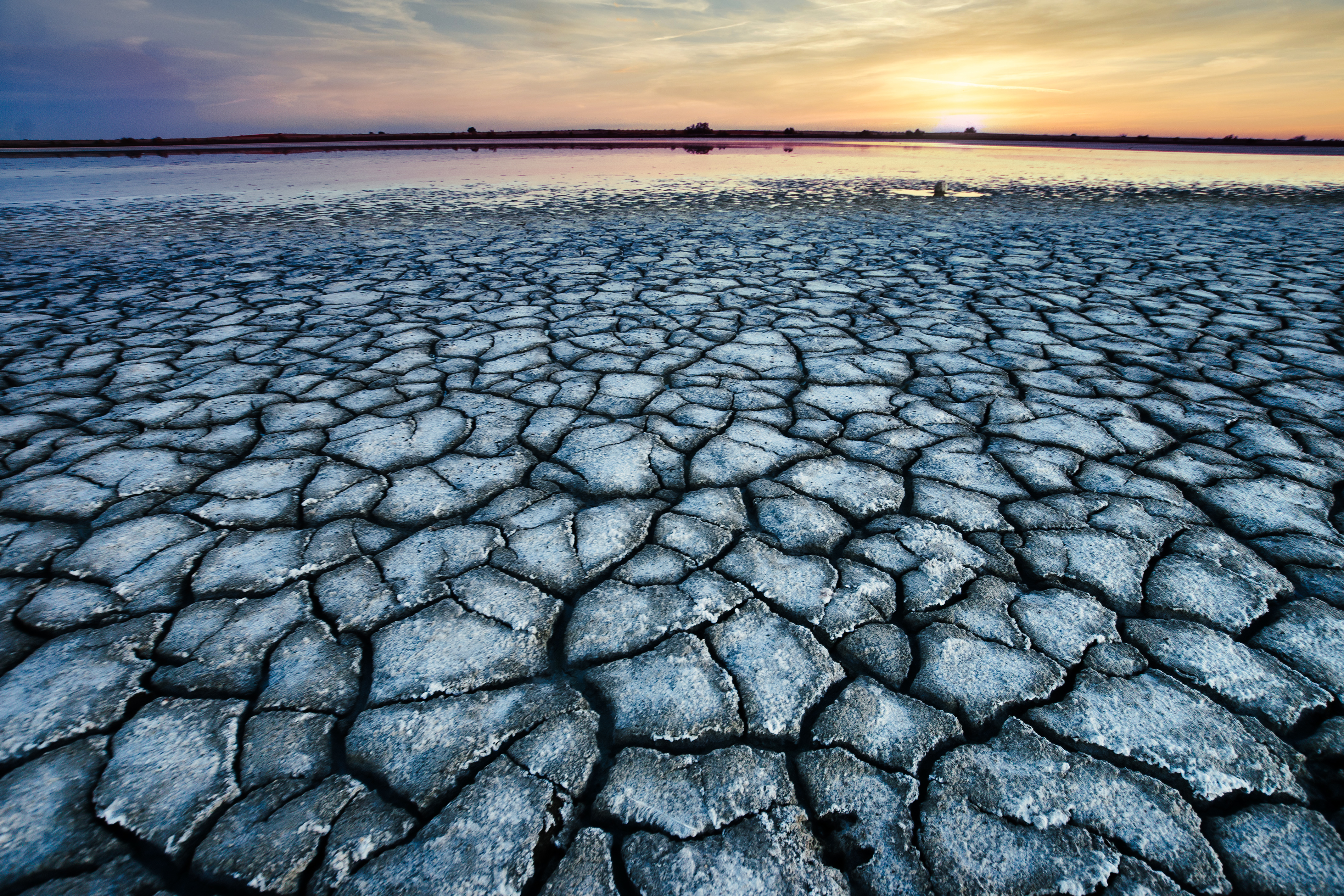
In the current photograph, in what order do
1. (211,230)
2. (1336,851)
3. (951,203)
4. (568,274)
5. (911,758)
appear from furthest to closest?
(951,203) < (211,230) < (568,274) < (911,758) < (1336,851)

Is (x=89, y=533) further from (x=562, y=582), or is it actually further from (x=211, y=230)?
(x=211, y=230)

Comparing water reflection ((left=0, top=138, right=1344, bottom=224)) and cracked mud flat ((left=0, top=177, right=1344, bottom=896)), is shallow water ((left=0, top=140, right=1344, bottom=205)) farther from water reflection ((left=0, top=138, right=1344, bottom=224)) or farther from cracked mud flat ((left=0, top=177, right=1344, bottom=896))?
cracked mud flat ((left=0, top=177, right=1344, bottom=896))

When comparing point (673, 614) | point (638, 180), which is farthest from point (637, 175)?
point (673, 614)

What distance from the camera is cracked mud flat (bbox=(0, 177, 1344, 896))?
0.90 m

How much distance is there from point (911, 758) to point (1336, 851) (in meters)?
0.59

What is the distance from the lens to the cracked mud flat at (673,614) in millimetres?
896

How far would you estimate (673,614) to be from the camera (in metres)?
1.29

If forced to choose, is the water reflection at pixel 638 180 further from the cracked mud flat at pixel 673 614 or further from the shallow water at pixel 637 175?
the cracked mud flat at pixel 673 614

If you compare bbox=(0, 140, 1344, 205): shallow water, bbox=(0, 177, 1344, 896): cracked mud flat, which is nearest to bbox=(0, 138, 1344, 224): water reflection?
bbox=(0, 140, 1344, 205): shallow water

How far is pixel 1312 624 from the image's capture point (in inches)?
49.1

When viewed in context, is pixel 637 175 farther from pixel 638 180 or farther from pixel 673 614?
pixel 673 614

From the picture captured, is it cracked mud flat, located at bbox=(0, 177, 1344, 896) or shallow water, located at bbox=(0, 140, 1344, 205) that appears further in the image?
shallow water, located at bbox=(0, 140, 1344, 205)

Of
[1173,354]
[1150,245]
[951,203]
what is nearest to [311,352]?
[1173,354]

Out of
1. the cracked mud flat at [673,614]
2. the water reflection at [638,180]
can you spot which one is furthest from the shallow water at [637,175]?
the cracked mud flat at [673,614]
